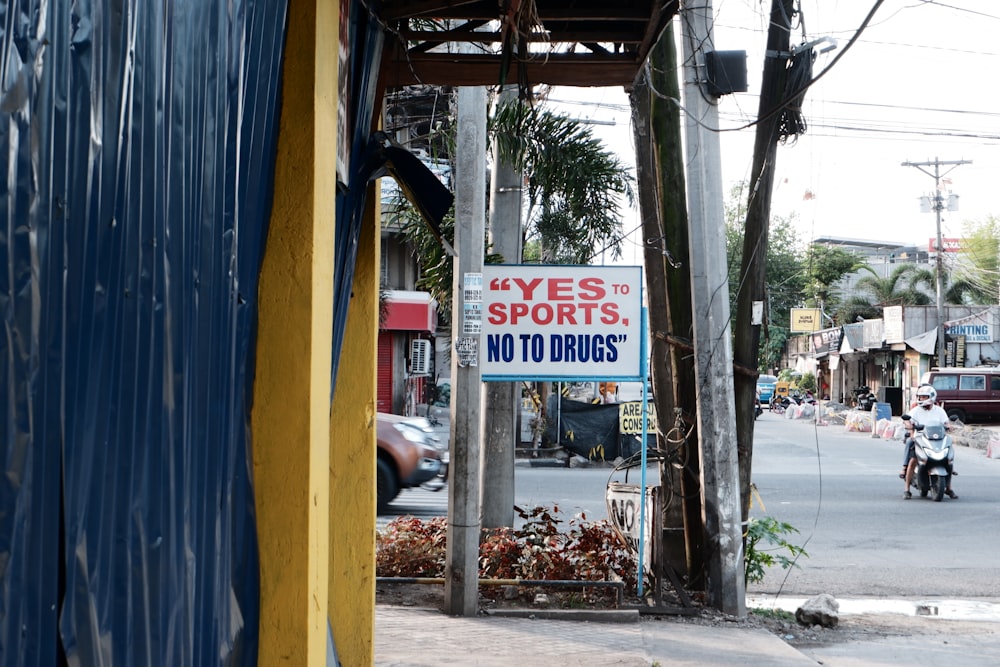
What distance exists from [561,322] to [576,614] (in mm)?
2177

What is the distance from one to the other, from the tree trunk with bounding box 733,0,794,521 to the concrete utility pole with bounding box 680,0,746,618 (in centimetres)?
34

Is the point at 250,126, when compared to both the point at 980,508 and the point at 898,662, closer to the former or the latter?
the point at 898,662

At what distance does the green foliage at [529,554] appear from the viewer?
8000mm

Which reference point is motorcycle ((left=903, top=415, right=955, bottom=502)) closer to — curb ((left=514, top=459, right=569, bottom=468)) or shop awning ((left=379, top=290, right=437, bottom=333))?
curb ((left=514, top=459, right=569, bottom=468))

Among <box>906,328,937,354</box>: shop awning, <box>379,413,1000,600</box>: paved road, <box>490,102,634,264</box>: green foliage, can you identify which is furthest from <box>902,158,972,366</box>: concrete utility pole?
<box>490,102,634,264</box>: green foliage

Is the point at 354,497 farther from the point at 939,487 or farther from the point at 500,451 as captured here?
the point at 939,487

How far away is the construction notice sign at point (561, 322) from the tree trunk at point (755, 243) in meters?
0.99

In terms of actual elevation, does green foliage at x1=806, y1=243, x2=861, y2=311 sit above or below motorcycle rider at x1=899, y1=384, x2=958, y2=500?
above

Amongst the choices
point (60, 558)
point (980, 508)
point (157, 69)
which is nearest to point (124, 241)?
point (157, 69)

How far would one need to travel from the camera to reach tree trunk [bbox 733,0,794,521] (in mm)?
7676

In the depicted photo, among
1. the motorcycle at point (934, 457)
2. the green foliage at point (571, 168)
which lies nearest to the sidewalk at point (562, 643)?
the green foliage at point (571, 168)

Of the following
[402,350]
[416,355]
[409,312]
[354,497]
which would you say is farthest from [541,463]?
[354,497]

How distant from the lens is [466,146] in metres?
7.43

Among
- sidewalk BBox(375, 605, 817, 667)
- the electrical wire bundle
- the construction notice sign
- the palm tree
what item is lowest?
sidewalk BBox(375, 605, 817, 667)
